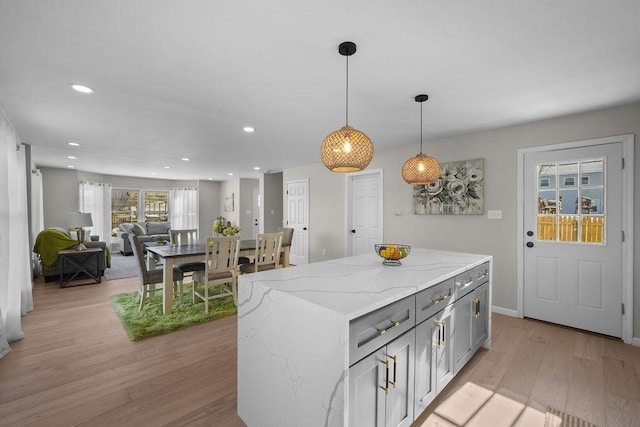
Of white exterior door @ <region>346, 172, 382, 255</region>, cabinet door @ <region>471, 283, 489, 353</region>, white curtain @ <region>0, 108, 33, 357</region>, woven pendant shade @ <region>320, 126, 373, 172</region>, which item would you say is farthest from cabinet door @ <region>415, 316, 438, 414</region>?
white curtain @ <region>0, 108, 33, 357</region>

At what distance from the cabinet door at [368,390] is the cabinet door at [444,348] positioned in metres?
0.62

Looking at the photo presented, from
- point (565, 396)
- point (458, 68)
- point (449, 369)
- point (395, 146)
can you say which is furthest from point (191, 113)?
point (565, 396)

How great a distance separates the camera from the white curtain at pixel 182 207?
945 centimetres

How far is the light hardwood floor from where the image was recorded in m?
1.81

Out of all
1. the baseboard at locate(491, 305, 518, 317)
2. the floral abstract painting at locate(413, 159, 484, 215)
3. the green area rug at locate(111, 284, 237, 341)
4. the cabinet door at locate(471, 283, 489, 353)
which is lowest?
the baseboard at locate(491, 305, 518, 317)

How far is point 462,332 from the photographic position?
2.11 m

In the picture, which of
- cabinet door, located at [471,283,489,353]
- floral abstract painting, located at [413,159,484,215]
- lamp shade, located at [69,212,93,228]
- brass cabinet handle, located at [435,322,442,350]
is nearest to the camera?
brass cabinet handle, located at [435,322,442,350]

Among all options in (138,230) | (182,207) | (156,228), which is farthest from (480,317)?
(182,207)

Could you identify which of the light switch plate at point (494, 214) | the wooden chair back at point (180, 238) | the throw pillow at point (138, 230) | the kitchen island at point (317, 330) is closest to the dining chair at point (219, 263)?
the wooden chair back at point (180, 238)

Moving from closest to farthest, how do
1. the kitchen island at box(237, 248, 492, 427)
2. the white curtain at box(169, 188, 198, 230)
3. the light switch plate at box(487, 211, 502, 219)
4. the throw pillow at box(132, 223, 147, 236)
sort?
the kitchen island at box(237, 248, 492, 427), the light switch plate at box(487, 211, 502, 219), the throw pillow at box(132, 223, 147, 236), the white curtain at box(169, 188, 198, 230)

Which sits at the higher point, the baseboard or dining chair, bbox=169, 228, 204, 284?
dining chair, bbox=169, 228, 204, 284

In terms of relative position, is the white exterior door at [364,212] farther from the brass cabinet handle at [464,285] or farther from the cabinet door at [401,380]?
the cabinet door at [401,380]

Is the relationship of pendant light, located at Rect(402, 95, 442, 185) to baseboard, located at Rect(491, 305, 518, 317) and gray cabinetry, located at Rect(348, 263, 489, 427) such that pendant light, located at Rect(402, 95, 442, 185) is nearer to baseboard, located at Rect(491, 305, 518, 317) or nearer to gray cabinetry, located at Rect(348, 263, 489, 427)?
gray cabinetry, located at Rect(348, 263, 489, 427)

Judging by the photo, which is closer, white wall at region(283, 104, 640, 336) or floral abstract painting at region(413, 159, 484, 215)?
white wall at region(283, 104, 640, 336)
